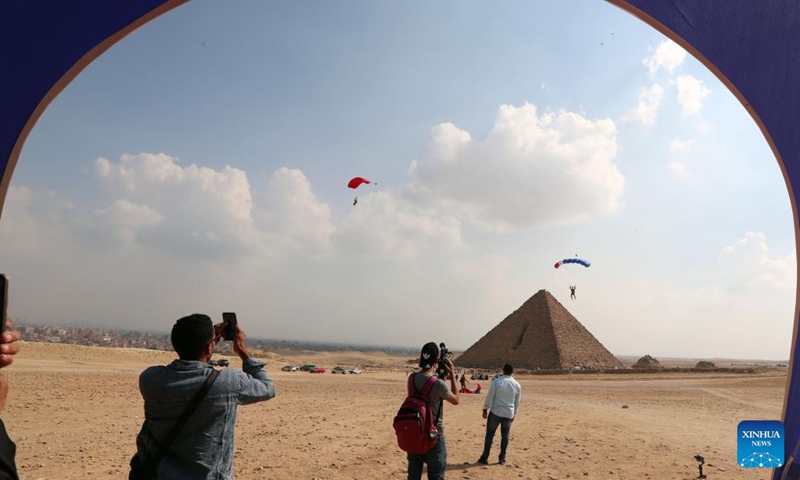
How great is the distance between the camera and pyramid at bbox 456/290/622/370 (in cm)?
5764

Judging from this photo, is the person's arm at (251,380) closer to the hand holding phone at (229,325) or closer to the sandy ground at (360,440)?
the hand holding phone at (229,325)

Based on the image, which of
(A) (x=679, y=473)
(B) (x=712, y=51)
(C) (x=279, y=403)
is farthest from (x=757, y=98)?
(C) (x=279, y=403)

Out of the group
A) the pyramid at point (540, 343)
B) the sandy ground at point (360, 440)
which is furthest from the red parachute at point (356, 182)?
the pyramid at point (540, 343)

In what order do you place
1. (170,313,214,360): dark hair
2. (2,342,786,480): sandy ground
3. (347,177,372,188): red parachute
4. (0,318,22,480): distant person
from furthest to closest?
1. (347,177,372,188): red parachute
2. (2,342,786,480): sandy ground
3. (170,313,214,360): dark hair
4. (0,318,22,480): distant person

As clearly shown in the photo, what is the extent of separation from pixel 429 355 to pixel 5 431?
286 centimetres

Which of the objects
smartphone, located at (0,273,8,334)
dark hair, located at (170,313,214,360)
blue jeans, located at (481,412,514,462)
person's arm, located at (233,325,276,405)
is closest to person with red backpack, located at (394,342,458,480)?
person's arm, located at (233,325,276,405)

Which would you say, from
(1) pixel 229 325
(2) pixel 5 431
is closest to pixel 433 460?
(1) pixel 229 325

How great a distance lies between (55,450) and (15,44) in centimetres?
604

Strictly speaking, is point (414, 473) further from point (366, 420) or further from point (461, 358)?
point (461, 358)

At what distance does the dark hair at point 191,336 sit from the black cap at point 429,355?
2.01 metres

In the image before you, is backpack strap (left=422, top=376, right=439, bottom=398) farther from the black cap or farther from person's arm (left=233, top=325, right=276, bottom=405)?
person's arm (left=233, top=325, right=276, bottom=405)

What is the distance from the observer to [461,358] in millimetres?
66250

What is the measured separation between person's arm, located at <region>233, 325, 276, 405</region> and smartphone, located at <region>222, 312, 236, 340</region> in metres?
0.03

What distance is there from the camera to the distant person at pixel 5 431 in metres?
1.87
